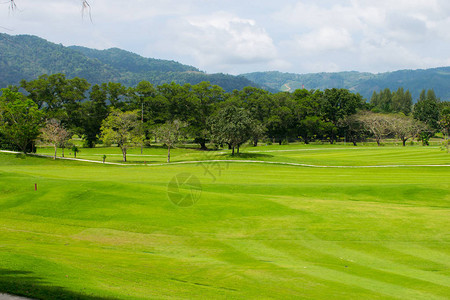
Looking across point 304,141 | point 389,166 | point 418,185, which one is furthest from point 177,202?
point 304,141

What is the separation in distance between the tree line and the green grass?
3125 centimetres

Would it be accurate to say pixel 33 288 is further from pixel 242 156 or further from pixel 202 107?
pixel 202 107

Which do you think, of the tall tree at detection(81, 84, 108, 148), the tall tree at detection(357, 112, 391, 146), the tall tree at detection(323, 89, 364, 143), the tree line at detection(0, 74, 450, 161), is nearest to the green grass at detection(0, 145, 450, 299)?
the tree line at detection(0, 74, 450, 161)

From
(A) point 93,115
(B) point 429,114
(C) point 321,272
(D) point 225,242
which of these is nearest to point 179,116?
(A) point 93,115

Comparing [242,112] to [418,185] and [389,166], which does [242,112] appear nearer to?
[389,166]

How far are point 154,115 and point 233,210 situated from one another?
248ft

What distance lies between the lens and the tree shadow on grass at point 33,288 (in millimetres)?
7684

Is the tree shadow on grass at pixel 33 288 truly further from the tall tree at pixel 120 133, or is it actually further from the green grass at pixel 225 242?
the tall tree at pixel 120 133

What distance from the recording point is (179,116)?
92.5 m

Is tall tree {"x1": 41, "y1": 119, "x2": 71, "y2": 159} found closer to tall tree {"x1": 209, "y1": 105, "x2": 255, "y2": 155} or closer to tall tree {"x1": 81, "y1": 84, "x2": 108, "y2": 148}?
tall tree {"x1": 209, "y1": 105, "x2": 255, "y2": 155}

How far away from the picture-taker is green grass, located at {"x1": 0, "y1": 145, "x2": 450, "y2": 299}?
31.5 ft

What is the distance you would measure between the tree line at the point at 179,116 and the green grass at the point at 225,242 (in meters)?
31.2

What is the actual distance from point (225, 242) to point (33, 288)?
9.26 meters

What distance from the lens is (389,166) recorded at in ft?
146
